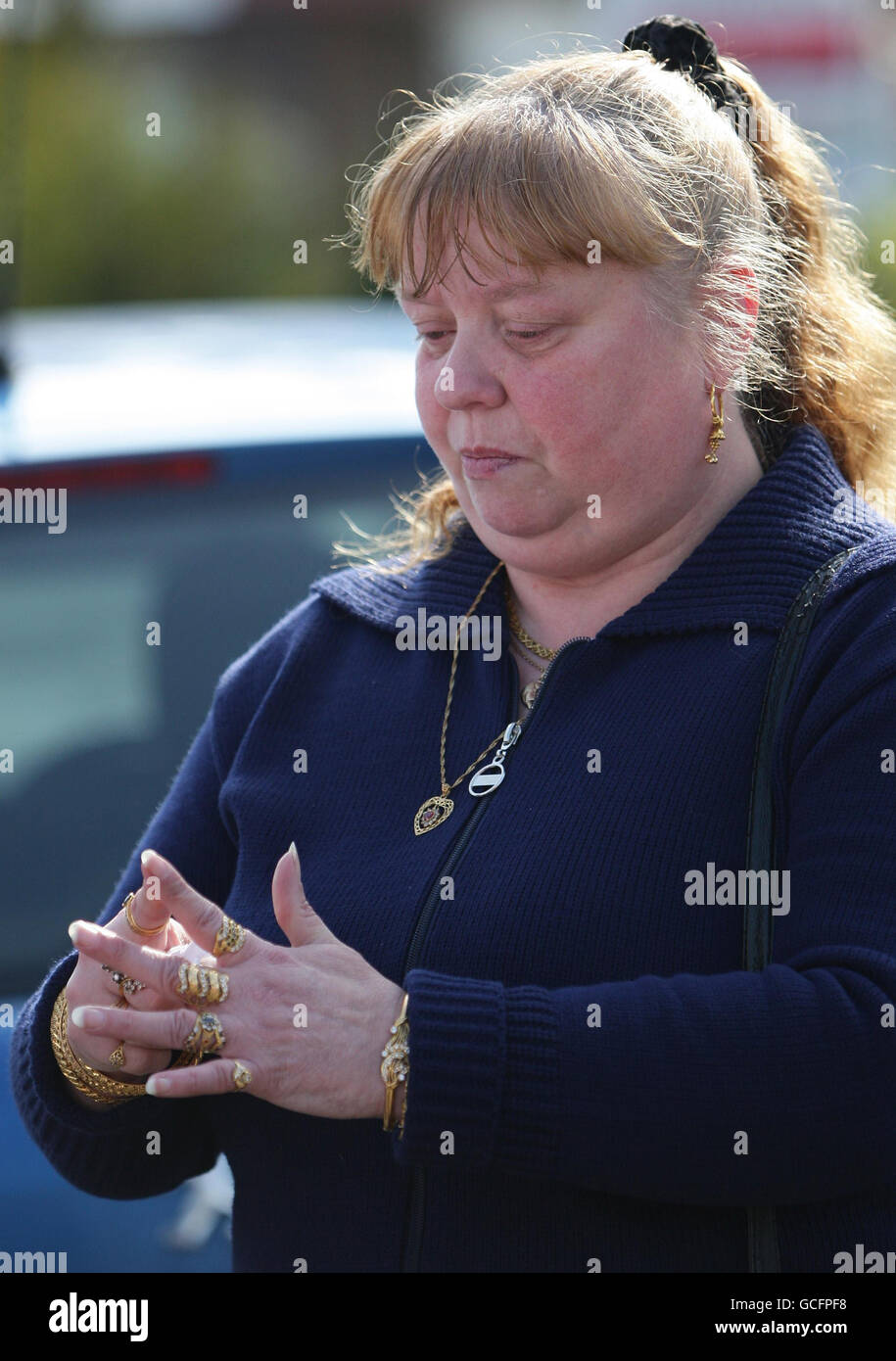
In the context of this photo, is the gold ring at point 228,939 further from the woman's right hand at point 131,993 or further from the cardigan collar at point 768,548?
the cardigan collar at point 768,548

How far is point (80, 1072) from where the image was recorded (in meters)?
1.92

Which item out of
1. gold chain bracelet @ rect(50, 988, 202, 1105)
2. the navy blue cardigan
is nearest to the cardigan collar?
the navy blue cardigan

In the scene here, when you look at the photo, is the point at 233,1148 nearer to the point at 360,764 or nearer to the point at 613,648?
the point at 360,764

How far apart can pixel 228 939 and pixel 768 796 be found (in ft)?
1.86

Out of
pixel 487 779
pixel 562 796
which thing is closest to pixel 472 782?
pixel 487 779

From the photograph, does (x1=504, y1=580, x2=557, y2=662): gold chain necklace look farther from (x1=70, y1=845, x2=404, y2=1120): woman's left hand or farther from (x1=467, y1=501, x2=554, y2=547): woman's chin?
(x1=70, y1=845, x2=404, y2=1120): woman's left hand

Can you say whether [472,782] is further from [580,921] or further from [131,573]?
[131,573]

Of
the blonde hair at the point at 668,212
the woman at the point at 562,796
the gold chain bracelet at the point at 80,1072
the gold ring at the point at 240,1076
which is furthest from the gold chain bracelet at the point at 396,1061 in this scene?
the blonde hair at the point at 668,212

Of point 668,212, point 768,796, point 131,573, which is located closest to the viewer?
point 768,796

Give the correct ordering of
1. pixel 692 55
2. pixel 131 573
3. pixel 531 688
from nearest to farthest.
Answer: pixel 531 688
pixel 692 55
pixel 131 573

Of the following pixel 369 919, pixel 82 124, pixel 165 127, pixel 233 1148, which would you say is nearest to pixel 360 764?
pixel 369 919

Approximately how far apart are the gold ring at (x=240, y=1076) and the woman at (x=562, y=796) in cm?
2

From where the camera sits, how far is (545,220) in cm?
180

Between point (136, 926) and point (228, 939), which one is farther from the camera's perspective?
point (136, 926)
